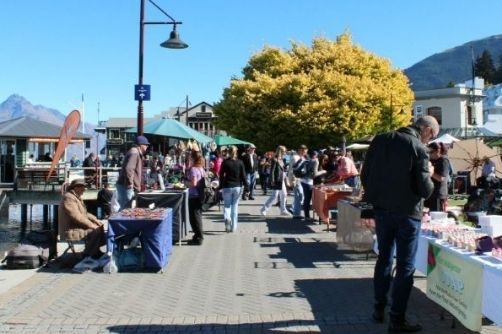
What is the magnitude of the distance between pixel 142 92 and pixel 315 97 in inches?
824

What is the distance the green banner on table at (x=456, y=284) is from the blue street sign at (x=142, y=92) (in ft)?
36.2

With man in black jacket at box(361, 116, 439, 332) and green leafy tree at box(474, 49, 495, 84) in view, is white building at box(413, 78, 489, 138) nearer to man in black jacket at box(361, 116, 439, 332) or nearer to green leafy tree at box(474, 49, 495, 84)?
man in black jacket at box(361, 116, 439, 332)

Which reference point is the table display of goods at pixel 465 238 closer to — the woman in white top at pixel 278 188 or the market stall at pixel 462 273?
the market stall at pixel 462 273

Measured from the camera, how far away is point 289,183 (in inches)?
655

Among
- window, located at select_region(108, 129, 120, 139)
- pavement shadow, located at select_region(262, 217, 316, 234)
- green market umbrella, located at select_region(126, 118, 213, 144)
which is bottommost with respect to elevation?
pavement shadow, located at select_region(262, 217, 316, 234)

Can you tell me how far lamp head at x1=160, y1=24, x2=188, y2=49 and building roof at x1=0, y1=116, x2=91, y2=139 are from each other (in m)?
25.0

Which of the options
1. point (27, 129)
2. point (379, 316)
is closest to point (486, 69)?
point (27, 129)

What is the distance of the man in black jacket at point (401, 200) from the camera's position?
18.6 feet

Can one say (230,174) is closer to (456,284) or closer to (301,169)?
(301,169)

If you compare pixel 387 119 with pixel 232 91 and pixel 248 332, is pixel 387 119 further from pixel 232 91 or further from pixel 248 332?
pixel 248 332

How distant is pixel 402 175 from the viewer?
5.71m

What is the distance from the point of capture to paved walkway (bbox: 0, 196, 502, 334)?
243 inches

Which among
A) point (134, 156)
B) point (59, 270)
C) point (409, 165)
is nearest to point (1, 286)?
point (59, 270)

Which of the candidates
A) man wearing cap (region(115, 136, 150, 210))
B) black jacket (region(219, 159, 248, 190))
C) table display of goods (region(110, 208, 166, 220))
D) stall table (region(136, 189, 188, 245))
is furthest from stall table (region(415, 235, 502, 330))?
black jacket (region(219, 159, 248, 190))
